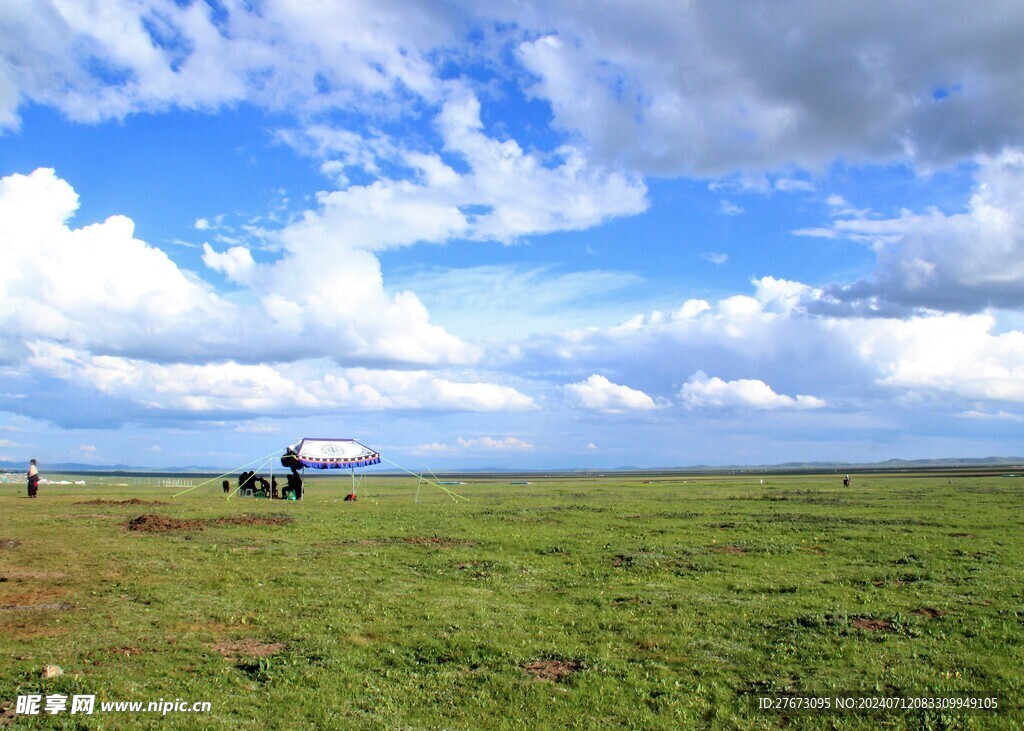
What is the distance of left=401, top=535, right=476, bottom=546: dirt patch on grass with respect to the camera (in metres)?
27.3

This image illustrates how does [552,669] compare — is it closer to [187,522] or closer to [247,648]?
[247,648]

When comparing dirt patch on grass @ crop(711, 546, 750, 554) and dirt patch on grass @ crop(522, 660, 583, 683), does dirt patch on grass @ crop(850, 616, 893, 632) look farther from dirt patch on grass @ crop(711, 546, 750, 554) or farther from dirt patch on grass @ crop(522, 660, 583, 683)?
dirt patch on grass @ crop(711, 546, 750, 554)

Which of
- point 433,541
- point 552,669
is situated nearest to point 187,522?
point 433,541

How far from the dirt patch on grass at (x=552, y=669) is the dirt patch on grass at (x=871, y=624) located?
682 centimetres

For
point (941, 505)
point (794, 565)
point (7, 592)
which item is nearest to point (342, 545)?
point (7, 592)

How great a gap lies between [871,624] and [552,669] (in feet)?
25.6

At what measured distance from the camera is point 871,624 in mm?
15523

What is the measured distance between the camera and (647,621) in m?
15.8

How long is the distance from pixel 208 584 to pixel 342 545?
8289mm

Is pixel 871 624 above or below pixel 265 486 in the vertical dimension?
below

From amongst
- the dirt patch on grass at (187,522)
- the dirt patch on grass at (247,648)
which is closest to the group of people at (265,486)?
the dirt patch on grass at (187,522)

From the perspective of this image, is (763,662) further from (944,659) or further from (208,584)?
(208,584)

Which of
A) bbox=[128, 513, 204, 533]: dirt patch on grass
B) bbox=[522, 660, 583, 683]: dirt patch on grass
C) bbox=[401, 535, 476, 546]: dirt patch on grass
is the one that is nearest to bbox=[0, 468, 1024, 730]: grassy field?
bbox=[522, 660, 583, 683]: dirt patch on grass

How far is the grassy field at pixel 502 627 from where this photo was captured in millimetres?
10992
